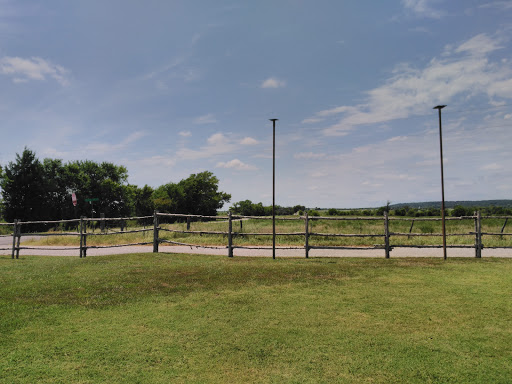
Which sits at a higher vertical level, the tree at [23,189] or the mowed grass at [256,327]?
the tree at [23,189]

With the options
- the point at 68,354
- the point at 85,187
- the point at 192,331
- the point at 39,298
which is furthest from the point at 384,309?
the point at 85,187

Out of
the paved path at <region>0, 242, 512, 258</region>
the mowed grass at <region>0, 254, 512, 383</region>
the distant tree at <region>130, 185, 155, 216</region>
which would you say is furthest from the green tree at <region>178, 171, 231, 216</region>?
the mowed grass at <region>0, 254, 512, 383</region>

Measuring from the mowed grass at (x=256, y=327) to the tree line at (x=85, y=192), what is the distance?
94.4ft

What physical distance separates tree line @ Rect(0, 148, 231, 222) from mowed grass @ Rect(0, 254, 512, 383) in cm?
2878

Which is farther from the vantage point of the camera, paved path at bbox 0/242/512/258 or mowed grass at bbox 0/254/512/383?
paved path at bbox 0/242/512/258

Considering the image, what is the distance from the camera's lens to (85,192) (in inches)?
2124

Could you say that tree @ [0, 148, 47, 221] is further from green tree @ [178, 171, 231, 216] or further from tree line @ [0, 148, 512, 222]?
green tree @ [178, 171, 231, 216]

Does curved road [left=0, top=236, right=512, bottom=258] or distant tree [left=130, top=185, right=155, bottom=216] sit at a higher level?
distant tree [left=130, top=185, right=155, bottom=216]

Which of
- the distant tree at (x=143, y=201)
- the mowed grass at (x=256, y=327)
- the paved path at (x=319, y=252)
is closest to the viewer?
the mowed grass at (x=256, y=327)

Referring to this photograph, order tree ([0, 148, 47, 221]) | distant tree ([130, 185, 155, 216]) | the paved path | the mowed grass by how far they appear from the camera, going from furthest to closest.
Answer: distant tree ([130, 185, 155, 216]) → tree ([0, 148, 47, 221]) → the paved path → the mowed grass

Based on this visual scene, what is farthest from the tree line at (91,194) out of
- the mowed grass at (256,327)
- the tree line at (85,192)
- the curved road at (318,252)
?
the mowed grass at (256,327)

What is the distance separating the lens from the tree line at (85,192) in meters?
41.2

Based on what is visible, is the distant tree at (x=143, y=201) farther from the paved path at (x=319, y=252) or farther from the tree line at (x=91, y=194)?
the paved path at (x=319, y=252)

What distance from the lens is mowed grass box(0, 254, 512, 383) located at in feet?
12.1
